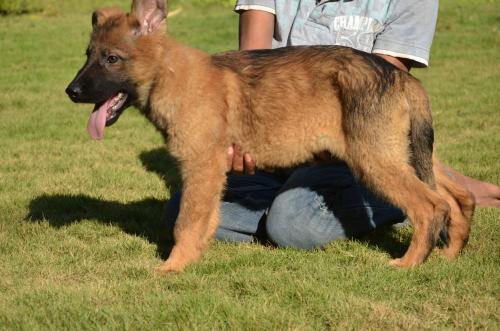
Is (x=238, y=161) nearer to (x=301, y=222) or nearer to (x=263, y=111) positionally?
(x=263, y=111)

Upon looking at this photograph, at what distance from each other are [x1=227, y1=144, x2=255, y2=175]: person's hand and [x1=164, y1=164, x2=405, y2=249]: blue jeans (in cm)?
53

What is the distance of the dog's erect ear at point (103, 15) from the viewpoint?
4715mm

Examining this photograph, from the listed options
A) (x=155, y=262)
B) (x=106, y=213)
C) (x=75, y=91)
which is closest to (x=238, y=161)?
(x=155, y=262)

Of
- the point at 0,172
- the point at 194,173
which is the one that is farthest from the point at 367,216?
the point at 0,172

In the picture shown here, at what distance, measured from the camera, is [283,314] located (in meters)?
3.90

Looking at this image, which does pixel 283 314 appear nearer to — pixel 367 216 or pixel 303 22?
pixel 367 216

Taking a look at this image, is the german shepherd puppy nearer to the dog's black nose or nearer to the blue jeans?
the dog's black nose

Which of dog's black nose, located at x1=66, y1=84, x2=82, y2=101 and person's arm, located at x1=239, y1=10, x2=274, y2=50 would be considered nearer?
dog's black nose, located at x1=66, y1=84, x2=82, y2=101

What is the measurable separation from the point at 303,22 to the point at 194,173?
1.82 metres

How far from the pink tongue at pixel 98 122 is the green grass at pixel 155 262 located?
91 cm

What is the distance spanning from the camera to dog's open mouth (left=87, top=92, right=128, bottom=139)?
4.63 meters

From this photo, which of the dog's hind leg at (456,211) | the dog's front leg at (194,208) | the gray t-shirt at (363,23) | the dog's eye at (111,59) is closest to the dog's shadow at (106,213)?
the dog's front leg at (194,208)

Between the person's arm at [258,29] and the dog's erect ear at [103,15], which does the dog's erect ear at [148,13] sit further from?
the person's arm at [258,29]

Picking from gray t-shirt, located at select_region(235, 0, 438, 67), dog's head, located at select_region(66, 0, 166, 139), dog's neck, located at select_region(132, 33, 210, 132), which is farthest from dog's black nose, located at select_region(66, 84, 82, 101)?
gray t-shirt, located at select_region(235, 0, 438, 67)
